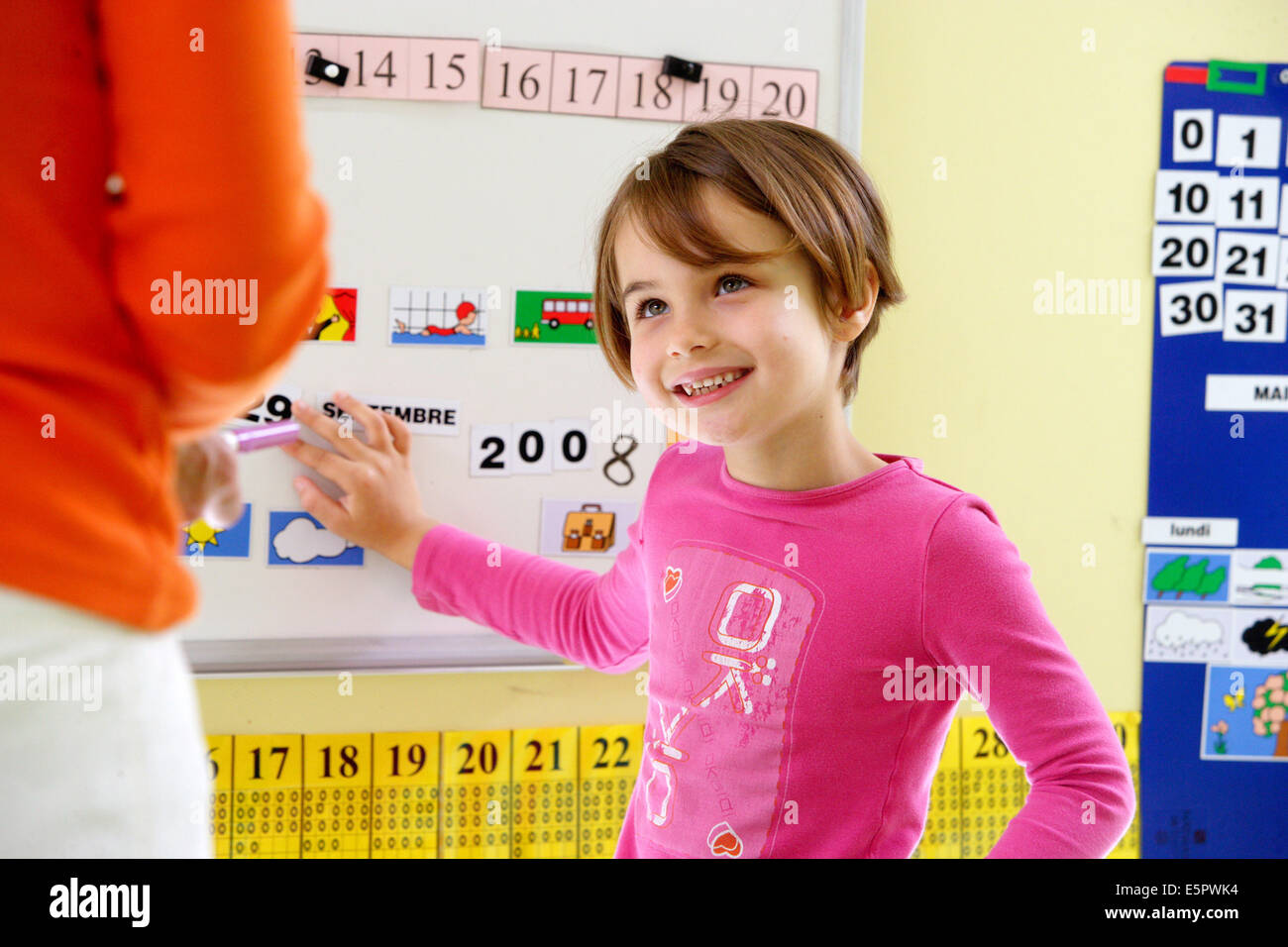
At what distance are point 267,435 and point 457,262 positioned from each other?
0.93 ft

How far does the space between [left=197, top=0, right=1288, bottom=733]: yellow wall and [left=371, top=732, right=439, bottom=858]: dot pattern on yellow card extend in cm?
69

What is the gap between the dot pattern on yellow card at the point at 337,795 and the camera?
1.20 meters

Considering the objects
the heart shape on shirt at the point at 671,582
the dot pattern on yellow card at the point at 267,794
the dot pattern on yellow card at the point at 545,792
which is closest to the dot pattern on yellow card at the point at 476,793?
the dot pattern on yellow card at the point at 545,792

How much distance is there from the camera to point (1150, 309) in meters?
1.41

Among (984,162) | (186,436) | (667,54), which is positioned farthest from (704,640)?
(984,162)

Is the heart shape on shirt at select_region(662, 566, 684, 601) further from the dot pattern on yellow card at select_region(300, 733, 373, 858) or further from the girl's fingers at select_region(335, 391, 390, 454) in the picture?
the dot pattern on yellow card at select_region(300, 733, 373, 858)

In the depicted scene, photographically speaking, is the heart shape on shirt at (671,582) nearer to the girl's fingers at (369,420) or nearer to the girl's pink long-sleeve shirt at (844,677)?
the girl's pink long-sleeve shirt at (844,677)

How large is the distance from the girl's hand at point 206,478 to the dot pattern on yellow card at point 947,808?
112 cm

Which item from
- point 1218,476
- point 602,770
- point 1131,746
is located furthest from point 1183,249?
point 602,770

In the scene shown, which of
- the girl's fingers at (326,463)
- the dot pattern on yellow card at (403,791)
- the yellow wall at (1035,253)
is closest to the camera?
the girl's fingers at (326,463)

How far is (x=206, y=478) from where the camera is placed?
50 cm

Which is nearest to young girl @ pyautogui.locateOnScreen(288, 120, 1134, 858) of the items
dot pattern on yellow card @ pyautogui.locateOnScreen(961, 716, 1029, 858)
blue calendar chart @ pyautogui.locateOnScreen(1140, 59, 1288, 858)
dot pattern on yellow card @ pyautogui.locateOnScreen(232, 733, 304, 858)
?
dot pattern on yellow card @ pyautogui.locateOnScreen(232, 733, 304, 858)

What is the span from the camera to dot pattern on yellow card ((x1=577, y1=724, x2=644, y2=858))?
125 centimetres
